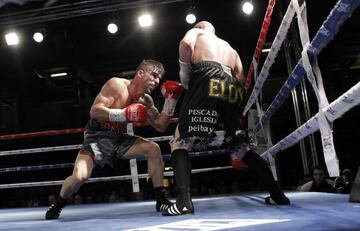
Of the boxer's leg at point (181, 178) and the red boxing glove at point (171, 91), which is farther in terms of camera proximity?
the red boxing glove at point (171, 91)

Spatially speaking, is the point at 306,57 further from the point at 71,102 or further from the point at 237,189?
the point at 71,102

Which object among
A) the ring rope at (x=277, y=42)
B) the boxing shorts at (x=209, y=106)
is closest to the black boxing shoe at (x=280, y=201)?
the boxing shorts at (x=209, y=106)

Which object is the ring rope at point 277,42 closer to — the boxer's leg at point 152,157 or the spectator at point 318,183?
the boxer's leg at point 152,157

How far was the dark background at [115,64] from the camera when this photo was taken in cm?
704

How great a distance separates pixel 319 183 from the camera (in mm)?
3369

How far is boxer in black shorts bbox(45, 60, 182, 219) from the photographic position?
2.03 m

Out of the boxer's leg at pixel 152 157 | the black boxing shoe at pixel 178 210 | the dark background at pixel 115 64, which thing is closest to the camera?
the black boxing shoe at pixel 178 210

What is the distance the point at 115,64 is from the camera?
9.67 meters

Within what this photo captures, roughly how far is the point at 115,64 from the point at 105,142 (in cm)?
774

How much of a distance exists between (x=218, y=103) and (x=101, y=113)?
2.40ft

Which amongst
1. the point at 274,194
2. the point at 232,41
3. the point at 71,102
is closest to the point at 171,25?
the point at 232,41

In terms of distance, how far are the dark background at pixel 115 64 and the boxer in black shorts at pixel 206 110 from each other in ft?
12.2

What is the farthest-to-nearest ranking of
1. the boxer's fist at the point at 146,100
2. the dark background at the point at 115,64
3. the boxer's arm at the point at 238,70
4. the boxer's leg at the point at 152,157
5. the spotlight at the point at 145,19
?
the dark background at the point at 115,64 → the spotlight at the point at 145,19 → the boxer's fist at the point at 146,100 → the boxer's leg at the point at 152,157 → the boxer's arm at the point at 238,70

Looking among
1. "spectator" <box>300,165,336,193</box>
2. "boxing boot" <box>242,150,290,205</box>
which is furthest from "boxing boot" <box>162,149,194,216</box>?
"spectator" <box>300,165,336,193</box>
